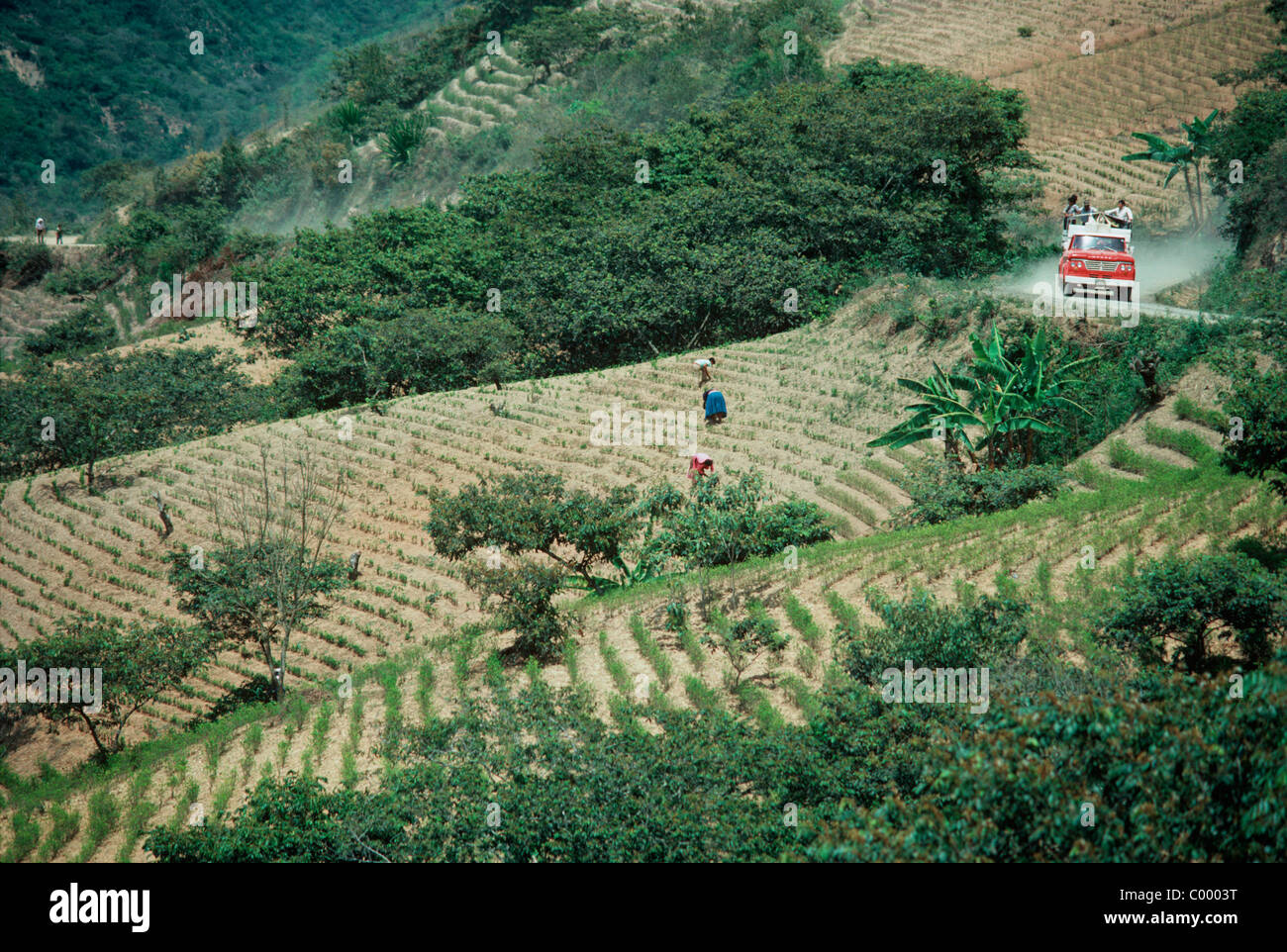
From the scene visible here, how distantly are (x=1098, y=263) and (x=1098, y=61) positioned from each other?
23804 mm

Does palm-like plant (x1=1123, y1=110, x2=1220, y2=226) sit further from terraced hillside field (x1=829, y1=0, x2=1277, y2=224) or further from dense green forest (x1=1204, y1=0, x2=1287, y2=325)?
terraced hillside field (x1=829, y1=0, x2=1277, y2=224)

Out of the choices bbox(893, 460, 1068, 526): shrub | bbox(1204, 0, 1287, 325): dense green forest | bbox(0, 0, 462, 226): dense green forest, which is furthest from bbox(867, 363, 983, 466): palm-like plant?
bbox(0, 0, 462, 226): dense green forest

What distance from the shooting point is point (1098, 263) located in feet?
70.2

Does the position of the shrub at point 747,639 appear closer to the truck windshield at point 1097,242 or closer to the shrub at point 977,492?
the shrub at point 977,492

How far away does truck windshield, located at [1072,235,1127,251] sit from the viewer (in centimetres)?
2159

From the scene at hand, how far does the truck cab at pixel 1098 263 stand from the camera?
69.8ft

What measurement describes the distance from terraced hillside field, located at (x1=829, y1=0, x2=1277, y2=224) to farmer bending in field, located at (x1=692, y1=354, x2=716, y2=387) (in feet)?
48.3

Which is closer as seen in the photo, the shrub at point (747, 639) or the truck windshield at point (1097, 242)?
the shrub at point (747, 639)

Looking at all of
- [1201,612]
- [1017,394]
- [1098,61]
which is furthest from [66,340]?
[1201,612]

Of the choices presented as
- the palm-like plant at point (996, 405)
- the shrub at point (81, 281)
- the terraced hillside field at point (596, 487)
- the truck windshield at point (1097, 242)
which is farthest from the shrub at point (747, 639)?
the shrub at point (81, 281)

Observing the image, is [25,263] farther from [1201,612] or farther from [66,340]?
[1201,612]

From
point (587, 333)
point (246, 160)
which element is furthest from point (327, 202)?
point (587, 333)
